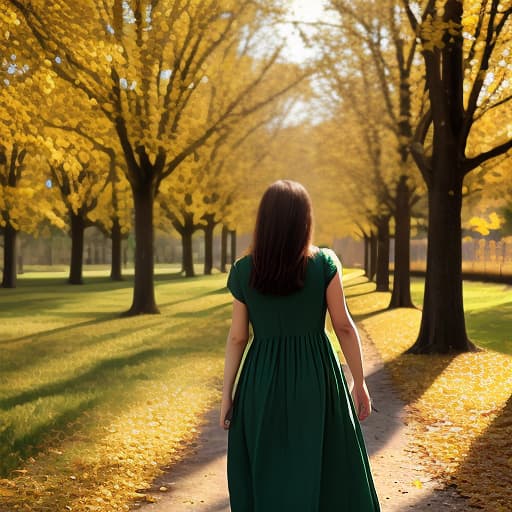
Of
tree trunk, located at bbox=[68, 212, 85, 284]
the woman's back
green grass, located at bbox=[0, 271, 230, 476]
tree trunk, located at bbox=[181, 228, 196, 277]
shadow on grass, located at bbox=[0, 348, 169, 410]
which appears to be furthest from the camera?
tree trunk, located at bbox=[181, 228, 196, 277]

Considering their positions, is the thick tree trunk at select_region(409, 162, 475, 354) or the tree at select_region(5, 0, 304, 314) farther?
the tree at select_region(5, 0, 304, 314)

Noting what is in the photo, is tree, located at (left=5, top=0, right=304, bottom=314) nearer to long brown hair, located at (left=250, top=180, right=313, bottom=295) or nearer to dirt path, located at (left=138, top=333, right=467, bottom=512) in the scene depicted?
dirt path, located at (left=138, top=333, right=467, bottom=512)

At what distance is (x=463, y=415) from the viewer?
7.58 metres

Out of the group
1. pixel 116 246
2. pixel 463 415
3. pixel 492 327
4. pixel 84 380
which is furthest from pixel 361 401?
pixel 116 246

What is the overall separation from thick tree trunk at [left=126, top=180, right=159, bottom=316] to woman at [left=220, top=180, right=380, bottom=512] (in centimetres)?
1549

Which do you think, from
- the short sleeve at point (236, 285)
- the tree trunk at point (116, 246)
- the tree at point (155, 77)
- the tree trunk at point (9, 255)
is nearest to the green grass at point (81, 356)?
the tree at point (155, 77)

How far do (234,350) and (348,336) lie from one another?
549mm

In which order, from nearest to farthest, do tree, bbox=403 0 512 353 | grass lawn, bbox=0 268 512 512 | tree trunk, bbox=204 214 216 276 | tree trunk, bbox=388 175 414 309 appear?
1. grass lawn, bbox=0 268 512 512
2. tree, bbox=403 0 512 353
3. tree trunk, bbox=388 175 414 309
4. tree trunk, bbox=204 214 216 276

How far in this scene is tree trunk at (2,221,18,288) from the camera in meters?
31.1

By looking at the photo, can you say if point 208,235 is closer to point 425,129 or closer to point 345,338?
point 425,129

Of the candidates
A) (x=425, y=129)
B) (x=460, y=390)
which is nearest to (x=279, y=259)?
(x=460, y=390)

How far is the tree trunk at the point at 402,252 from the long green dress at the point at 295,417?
56.6ft

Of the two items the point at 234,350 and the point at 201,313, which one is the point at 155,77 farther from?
the point at 234,350

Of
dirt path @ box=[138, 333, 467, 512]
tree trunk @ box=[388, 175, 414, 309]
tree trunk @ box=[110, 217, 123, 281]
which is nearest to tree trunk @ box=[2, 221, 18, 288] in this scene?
tree trunk @ box=[110, 217, 123, 281]
